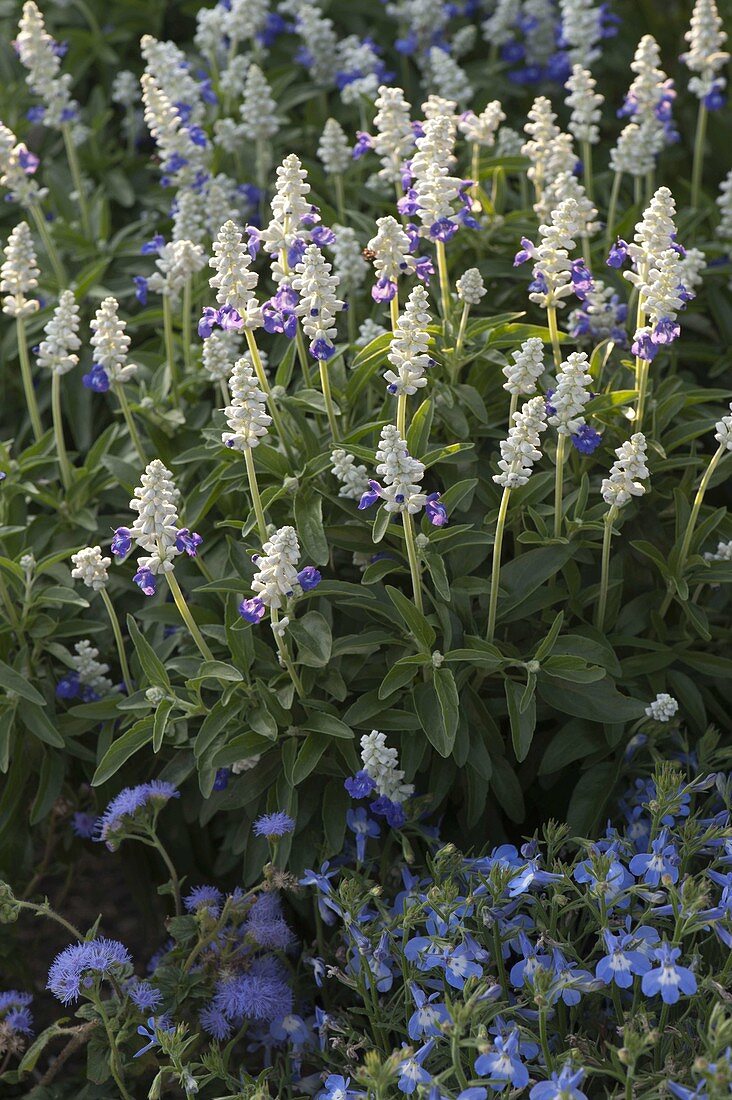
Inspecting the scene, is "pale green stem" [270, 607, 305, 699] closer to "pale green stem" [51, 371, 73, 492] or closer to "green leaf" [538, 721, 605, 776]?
"green leaf" [538, 721, 605, 776]

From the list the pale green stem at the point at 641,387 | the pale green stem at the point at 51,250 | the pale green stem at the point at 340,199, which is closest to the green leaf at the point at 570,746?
the pale green stem at the point at 641,387

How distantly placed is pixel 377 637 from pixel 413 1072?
41.3 inches

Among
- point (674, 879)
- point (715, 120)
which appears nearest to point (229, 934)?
point (674, 879)

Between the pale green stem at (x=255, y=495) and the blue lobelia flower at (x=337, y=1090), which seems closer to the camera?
the blue lobelia flower at (x=337, y=1090)

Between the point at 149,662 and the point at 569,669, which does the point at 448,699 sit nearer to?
the point at 569,669

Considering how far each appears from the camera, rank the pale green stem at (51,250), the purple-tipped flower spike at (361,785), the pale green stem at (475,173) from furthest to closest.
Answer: the pale green stem at (51,250)
the pale green stem at (475,173)
the purple-tipped flower spike at (361,785)

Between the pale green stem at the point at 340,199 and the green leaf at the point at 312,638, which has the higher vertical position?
the pale green stem at the point at 340,199

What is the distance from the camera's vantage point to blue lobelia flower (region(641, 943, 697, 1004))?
7.93 ft

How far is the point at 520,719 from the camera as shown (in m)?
2.97

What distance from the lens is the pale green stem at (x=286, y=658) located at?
2848 millimetres

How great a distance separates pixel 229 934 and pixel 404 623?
873mm

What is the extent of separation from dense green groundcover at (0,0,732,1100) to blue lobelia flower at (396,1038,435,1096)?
0.01 m

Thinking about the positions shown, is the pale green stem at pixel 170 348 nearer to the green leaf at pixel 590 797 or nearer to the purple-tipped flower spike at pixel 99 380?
the purple-tipped flower spike at pixel 99 380

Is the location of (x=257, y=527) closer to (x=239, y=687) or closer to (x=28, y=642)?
(x=239, y=687)
